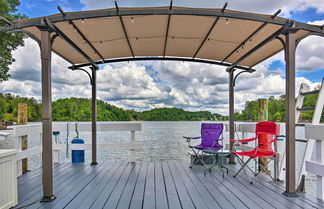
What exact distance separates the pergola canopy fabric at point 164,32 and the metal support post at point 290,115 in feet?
0.91

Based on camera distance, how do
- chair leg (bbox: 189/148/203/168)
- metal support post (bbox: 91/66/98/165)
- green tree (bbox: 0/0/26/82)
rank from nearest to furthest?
chair leg (bbox: 189/148/203/168) < metal support post (bbox: 91/66/98/165) < green tree (bbox: 0/0/26/82)

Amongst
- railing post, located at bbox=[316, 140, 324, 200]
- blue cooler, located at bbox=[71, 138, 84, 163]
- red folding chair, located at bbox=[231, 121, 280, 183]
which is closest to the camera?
railing post, located at bbox=[316, 140, 324, 200]

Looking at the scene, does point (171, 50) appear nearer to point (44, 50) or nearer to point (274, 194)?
point (44, 50)

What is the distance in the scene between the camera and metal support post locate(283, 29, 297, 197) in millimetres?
3207

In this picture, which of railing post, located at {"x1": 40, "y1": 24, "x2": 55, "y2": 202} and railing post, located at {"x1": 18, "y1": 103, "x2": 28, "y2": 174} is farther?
railing post, located at {"x1": 18, "y1": 103, "x2": 28, "y2": 174}

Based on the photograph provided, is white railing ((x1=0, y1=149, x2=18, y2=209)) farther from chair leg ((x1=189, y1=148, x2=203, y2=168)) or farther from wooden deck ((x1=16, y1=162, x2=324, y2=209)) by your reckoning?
chair leg ((x1=189, y1=148, x2=203, y2=168))

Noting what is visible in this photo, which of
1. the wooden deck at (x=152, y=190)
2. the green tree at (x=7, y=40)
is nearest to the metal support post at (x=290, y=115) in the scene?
the wooden deck at (x=152, y=190)

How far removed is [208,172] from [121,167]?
1.70 m

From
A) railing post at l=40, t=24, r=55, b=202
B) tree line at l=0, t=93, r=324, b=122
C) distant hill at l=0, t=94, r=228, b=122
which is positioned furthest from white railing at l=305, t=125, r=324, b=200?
distant hill at l=0, t=94, r=228, b=122

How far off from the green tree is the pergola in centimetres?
874

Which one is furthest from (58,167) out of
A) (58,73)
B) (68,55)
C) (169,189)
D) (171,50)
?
(58,73)

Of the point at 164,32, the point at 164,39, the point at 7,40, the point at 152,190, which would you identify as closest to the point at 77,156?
the point at 152,190

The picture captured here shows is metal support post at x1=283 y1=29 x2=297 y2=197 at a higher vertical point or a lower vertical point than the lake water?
higher

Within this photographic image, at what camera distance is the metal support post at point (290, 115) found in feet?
10.5
